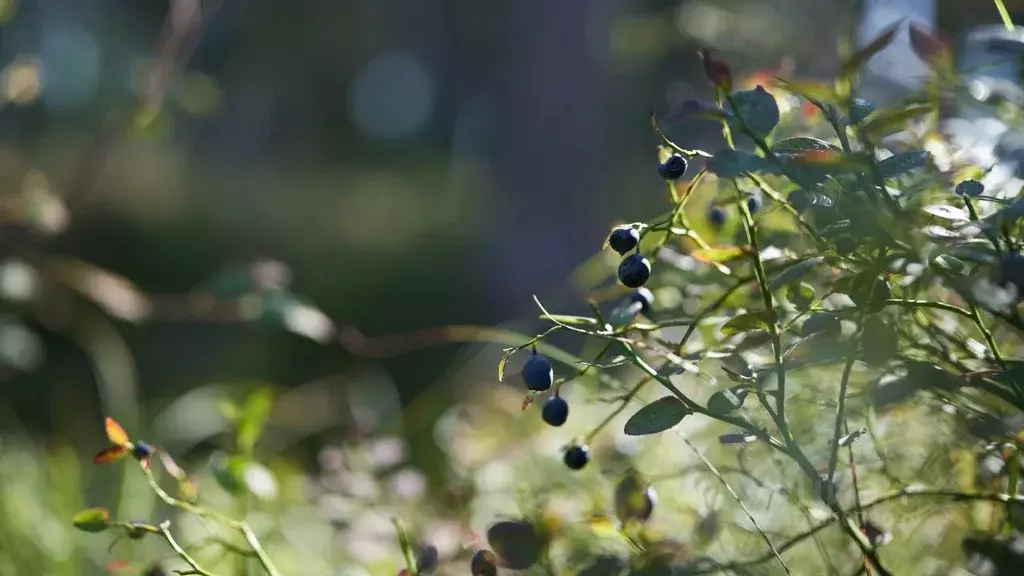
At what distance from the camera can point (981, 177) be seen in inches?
22.4

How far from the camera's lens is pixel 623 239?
50 centimetres

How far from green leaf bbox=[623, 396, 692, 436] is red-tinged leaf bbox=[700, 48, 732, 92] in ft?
0.55

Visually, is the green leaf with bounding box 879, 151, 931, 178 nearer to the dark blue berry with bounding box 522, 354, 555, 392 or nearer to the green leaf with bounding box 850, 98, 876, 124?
the green leaf with bounding box 850, 98, 876, 124

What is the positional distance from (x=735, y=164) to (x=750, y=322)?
124 mm

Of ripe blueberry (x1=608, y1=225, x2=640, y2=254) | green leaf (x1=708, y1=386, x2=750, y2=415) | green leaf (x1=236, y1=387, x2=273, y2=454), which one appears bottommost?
green leaf (x1=708, y1=386, x2=750, y2=415)

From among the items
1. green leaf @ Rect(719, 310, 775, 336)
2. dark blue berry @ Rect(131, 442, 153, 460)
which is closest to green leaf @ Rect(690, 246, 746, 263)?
green leaf @ Rect(719, 310, 775, 336)

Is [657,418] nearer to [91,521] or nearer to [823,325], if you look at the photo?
[823,325]

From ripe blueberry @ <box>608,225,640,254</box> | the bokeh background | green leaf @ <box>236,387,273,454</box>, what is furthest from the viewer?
the bokeh background

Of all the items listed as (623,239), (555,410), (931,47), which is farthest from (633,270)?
(931,47)

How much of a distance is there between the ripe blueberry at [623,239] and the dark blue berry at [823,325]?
105 millimetres

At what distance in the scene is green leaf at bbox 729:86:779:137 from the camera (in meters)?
0.43

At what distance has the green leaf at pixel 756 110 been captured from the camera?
43 cm

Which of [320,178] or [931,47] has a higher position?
[320,178]

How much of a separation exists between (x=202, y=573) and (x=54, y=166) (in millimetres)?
6843
